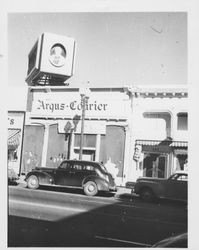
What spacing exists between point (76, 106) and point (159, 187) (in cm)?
367

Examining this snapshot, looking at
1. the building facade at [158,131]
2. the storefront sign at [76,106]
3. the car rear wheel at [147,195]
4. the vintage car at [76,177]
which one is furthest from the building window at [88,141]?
the car rear wheel at [147,195]

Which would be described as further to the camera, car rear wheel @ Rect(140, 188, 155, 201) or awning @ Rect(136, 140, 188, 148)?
awning @ Rect(136, 140, 188, 148)

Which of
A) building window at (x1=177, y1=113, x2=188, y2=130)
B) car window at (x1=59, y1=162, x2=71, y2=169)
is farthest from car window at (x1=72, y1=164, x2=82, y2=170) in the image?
building window at (x1=177, y1=113, x2=188, y2=130)

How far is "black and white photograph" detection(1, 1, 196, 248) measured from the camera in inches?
214

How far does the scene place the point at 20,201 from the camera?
6480 millimetres

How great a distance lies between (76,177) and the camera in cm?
859

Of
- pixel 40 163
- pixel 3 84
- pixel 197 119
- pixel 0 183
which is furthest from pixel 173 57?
pixel 40 163

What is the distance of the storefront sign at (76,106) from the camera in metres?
10.0

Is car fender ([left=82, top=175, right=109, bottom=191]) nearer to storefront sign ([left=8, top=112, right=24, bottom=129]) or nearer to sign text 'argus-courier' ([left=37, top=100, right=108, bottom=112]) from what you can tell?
sign text 'argus-courier' ([left=37, top=100, right=108, bottom=112])

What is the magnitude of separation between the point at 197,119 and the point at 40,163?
5.07 meters

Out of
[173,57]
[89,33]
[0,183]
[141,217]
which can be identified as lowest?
[141,217]

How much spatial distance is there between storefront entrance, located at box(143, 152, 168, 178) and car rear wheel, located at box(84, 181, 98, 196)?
1.62m

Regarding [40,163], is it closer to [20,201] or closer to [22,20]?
[20,201]

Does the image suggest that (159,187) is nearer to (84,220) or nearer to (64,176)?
(64,176)
